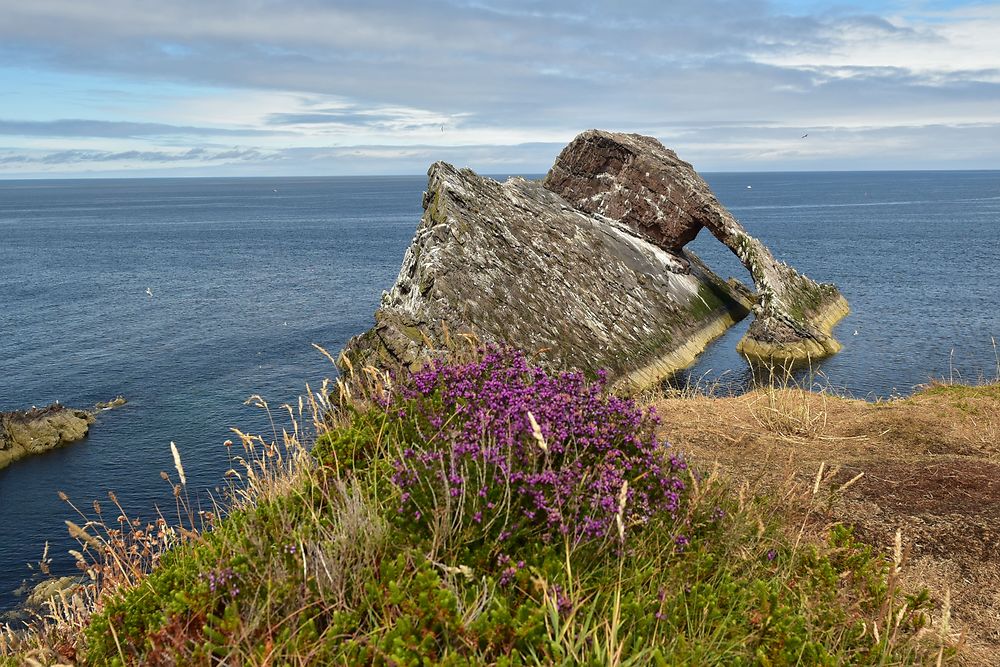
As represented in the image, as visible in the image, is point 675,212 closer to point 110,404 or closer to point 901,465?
point 110,404

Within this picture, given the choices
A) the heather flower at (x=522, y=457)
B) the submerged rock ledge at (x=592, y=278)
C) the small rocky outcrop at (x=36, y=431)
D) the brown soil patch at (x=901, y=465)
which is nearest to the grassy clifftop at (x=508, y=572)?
the heather flower at (x=522, y=457)

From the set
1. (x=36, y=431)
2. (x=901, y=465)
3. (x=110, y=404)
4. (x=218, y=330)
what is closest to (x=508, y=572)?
(x=901, y=465)

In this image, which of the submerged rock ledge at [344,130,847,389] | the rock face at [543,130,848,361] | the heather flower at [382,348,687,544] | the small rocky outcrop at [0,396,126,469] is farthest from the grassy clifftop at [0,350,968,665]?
the rock face at [543,130,848,361]

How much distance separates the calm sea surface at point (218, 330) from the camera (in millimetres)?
28250

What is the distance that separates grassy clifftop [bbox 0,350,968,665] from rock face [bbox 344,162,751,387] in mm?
14529

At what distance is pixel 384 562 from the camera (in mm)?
4457

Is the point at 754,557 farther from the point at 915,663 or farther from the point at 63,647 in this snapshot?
the point at 63,647

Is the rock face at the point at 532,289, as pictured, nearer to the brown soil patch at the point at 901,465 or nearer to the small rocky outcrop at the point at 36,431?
the brown soil patch at the point at 901,465

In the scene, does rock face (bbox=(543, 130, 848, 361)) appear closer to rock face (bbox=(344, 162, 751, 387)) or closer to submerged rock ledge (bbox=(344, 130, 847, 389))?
submerged rock ledge (bbox=(344, 130, 847, 389))

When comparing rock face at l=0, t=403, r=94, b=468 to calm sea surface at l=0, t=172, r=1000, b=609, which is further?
rock face at l=0, t=403, r=94, b=468

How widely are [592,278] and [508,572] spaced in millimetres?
26502

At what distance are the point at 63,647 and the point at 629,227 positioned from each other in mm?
35855

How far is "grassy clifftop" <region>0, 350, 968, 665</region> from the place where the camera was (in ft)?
13.5

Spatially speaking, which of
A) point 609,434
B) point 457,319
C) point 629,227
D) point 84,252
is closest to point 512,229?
point 457,319
